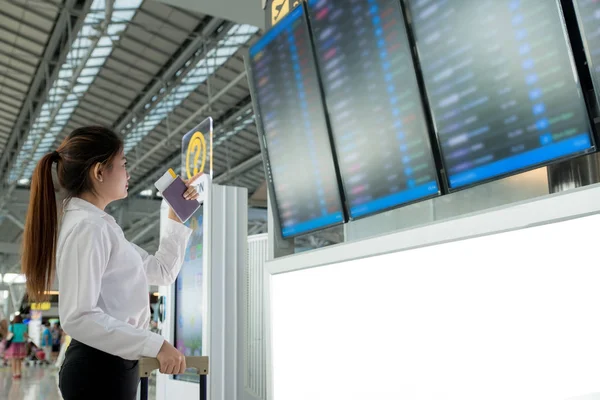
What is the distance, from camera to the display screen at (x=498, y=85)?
4.82ft

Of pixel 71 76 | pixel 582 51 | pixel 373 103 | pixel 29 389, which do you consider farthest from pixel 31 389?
pixel 582 51

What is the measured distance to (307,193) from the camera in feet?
8.15

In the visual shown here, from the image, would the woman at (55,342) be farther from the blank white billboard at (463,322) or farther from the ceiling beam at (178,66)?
the blank white billboard at (463,322)

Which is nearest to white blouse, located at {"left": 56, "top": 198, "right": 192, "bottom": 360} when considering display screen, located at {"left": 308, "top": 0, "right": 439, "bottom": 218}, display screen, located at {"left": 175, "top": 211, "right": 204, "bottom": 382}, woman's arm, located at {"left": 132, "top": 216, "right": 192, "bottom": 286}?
woman's arm, located at {"left": 132, "top": 216, "right": 192, "bottom": 286}

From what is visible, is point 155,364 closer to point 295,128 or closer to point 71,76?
point 295,128

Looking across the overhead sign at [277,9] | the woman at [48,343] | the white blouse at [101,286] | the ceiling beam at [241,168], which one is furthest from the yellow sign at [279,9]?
the woman at [48,343]

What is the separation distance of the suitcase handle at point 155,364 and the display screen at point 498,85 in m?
1.03

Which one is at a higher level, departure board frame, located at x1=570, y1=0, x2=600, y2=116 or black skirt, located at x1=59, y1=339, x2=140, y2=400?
departure board frame, located at x1=570, y1=0, x2=600, y2=116

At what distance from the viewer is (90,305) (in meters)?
1.92

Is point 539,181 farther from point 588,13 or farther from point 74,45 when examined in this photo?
point 74,45

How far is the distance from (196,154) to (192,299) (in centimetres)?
125

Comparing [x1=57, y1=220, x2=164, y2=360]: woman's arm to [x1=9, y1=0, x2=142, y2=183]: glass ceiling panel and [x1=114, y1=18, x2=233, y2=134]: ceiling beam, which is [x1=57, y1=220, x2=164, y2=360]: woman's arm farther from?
[x1=114, y1=18, x2=233, y2=134]: ceiling beam

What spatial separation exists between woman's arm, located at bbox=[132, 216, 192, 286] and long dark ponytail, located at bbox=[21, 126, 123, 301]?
573 mm

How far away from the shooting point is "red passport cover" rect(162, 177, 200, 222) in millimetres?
2916
